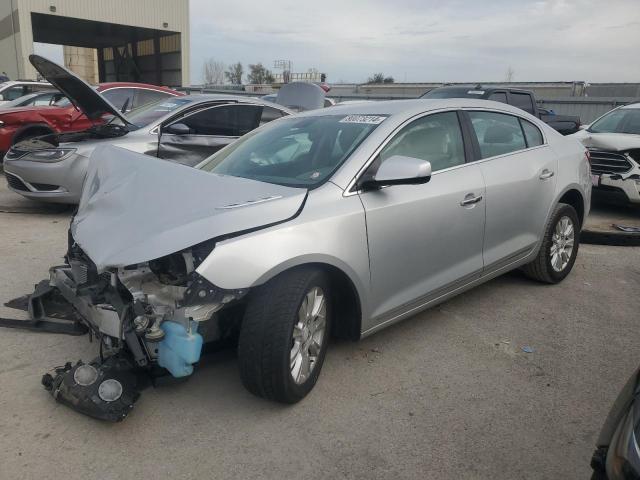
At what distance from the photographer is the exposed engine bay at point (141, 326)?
253 centimetres

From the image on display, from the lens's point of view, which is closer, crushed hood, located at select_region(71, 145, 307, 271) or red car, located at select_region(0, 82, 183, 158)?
crushed hood, located at select_region(71, 145, 307, 271)

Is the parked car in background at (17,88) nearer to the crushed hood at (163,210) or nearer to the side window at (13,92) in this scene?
the side window at (13,92)

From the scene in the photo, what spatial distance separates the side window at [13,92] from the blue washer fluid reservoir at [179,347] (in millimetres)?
11917

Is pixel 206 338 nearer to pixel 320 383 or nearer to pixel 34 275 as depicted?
pixel 320 383

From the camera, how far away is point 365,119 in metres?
3.50

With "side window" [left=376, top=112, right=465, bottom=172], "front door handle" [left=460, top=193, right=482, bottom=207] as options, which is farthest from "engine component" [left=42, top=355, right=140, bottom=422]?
"front door handle" [left=460, top=193, right=482, bottom=207]

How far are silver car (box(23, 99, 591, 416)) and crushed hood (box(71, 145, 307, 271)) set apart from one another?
0.01m

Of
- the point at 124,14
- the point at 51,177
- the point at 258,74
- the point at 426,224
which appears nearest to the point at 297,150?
the point at 426,224

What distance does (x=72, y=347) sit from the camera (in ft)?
11.1

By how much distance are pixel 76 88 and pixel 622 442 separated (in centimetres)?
496

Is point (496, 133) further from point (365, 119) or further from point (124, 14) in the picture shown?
point (124, 14)

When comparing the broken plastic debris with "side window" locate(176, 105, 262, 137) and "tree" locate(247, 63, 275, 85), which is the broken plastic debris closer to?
"side window" locate(176, 105, 262, 137)

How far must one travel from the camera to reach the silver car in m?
2.55

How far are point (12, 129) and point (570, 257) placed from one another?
9375mm
